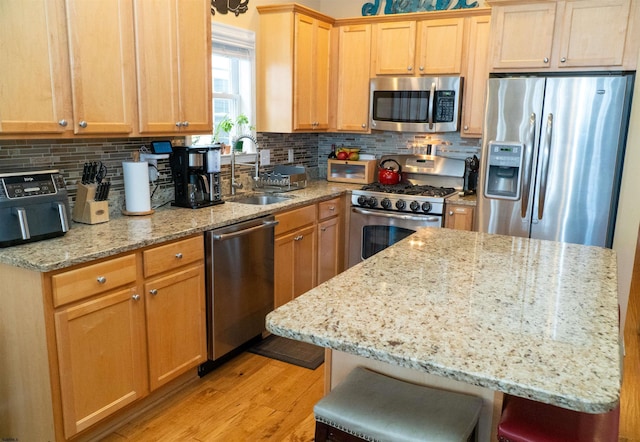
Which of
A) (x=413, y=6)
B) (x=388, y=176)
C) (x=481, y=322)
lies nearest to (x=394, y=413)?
(x=481, y=322)

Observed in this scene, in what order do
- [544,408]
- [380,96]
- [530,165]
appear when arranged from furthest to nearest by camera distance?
[380,96] < [530,165] < [544,408]

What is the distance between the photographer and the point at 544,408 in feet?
4.65

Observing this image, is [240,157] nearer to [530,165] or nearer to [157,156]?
[157,156]

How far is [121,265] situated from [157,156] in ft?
3.26

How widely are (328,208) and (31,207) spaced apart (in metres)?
2.24

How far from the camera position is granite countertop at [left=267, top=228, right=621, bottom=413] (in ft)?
3.76

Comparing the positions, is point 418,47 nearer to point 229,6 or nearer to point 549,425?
point 229,6

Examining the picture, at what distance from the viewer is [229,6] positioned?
3734mm

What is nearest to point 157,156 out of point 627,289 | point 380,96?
point 380,96

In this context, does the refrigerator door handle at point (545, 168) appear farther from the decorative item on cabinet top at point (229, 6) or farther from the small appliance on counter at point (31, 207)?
the small appliance on counter at point (31, 207)

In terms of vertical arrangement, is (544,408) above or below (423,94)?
below

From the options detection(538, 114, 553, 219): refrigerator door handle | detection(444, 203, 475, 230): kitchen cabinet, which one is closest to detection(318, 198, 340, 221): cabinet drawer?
detection(444, 203, 475, 230): kitchen cabinet

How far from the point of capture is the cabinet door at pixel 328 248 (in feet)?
13.2

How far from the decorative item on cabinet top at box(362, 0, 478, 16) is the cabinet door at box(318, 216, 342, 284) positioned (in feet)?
6.23
